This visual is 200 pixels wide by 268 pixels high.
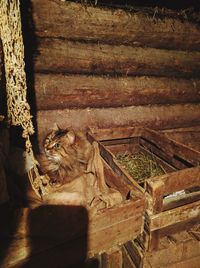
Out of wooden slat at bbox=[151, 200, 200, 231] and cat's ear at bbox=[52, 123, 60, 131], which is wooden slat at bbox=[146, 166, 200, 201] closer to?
wooden slat at bbox=[151, 200, 200, 231]

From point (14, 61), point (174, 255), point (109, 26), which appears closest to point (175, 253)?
point (174, 255)

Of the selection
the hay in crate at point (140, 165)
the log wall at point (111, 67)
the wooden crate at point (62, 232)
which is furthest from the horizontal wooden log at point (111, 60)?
the wooden crate at point (62, 232)

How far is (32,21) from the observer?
10.1ft

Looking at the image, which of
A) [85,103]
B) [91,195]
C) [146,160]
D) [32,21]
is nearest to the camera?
[91,195]

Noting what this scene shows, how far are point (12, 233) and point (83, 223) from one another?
605mm

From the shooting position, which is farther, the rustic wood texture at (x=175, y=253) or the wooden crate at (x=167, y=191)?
the rustic wood texture at (x=175, y=253)

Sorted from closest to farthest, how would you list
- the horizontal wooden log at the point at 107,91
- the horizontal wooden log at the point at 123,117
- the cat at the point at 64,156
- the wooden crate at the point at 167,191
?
the wooden crate at the point at 167,191 < the cat at the point at 64,156 < the horizontal wooden log at the point at 107,91 < the horizontal wooden log at the point at 123,117

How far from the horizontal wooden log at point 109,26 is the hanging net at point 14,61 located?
103 cm

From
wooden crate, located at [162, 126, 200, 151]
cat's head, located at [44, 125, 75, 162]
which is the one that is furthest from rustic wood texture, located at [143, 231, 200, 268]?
wooden crate, located at [162, 126, 200, 151]

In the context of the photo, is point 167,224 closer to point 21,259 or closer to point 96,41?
point 21,259

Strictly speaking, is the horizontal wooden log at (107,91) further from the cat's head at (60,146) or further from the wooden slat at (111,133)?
the cat's head at (60,146)

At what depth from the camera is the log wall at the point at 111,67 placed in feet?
10.9

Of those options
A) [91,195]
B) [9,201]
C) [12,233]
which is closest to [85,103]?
[91,195]

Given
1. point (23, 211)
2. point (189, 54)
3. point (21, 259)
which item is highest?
point (189, 54)
